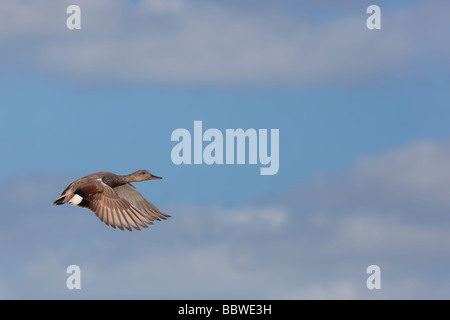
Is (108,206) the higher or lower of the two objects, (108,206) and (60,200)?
the lower

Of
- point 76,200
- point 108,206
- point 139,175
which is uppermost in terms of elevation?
point 139,175

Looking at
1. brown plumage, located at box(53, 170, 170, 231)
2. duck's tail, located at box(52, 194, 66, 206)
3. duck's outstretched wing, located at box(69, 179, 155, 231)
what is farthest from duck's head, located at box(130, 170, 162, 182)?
duck's tail, located at box(52, 194, 66, 206)

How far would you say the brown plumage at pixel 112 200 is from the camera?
30252 millimetres

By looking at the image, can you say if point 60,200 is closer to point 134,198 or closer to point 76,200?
point 76,200

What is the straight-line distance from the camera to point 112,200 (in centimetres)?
3108

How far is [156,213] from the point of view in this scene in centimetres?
3422

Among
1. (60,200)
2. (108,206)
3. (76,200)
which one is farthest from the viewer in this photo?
(60,200)

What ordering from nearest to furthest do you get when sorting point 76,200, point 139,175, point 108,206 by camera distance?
point 108,206 → point 76,200 → point 139,175

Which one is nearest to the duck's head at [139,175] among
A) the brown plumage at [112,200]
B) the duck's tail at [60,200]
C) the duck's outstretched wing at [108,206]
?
the brown plumage at [112,200]

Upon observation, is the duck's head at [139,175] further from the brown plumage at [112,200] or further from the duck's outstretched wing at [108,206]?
the duck's outstretched wing at [108,206]

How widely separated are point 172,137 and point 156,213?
9.77 feet

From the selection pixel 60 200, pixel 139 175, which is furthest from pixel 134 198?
pixel 60 200

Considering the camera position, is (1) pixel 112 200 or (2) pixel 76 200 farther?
(2) pixel 76 200
